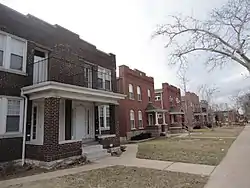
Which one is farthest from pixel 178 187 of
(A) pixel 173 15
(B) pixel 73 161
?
(A) pixel 173 15

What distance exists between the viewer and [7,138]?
10320 millimetres

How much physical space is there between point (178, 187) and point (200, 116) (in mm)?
53419

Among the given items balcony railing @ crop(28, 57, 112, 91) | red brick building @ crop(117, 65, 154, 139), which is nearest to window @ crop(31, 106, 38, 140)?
balcony railing @ crop(28, 57, 112, 91)

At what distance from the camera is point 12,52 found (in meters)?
11.0

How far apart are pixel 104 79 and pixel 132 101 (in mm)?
9396

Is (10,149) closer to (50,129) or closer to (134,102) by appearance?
(50,129)

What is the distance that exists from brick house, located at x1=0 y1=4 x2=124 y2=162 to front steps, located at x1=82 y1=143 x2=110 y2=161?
0.34 metres

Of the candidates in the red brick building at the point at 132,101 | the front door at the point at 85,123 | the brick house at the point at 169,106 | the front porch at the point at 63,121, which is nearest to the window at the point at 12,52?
the front porch at the point at 63,121

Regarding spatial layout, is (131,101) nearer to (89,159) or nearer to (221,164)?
(89,159)

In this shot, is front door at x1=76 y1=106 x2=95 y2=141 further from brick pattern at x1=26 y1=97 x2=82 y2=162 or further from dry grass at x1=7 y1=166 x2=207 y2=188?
dry grass at x1=7 y1=166 x2=207 y2=188

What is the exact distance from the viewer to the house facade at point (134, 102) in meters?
24.2

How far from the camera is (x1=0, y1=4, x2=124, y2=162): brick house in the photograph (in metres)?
10.4

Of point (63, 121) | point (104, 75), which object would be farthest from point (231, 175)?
point (104, 75)

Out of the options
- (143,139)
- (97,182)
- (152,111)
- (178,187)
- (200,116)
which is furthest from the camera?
(200,116)
